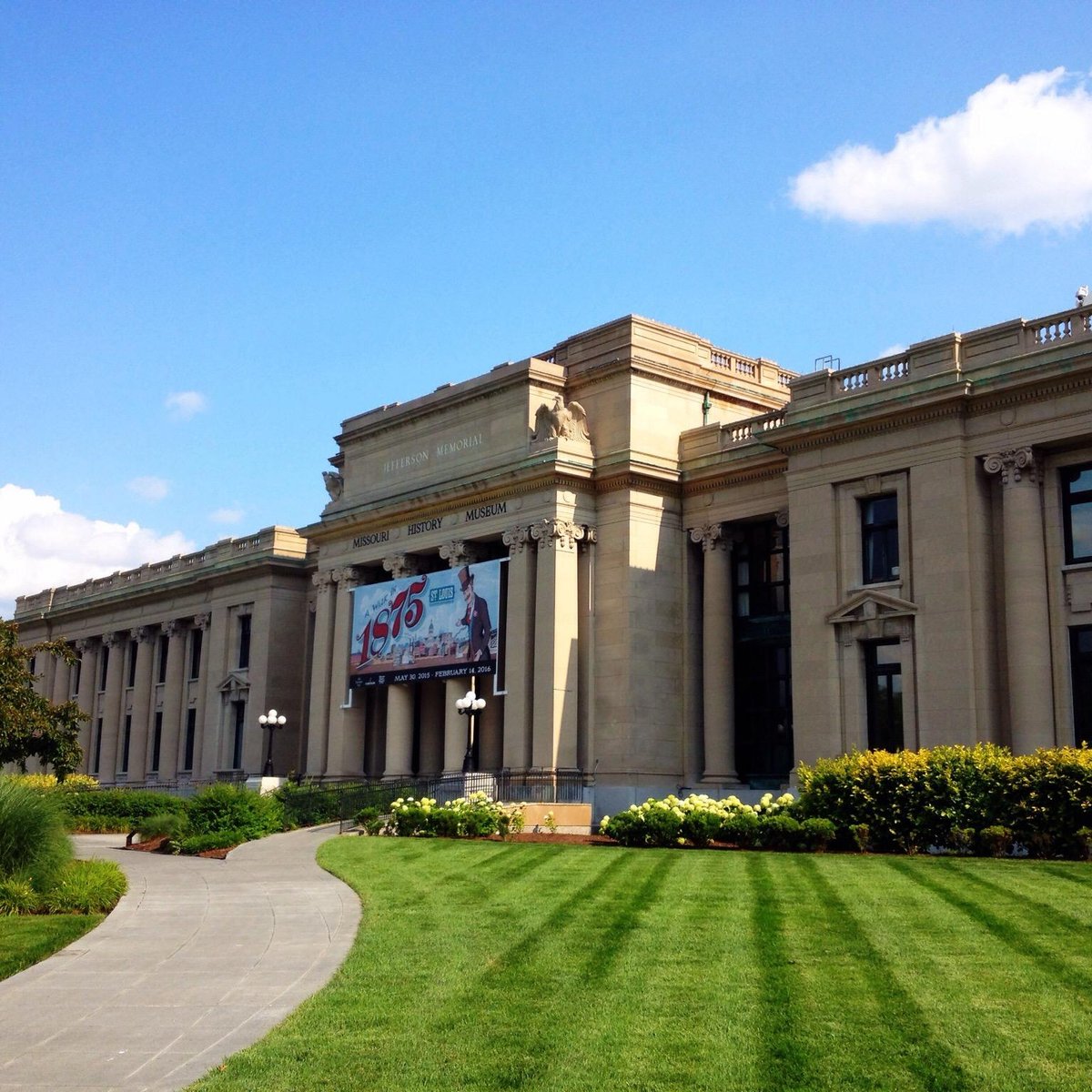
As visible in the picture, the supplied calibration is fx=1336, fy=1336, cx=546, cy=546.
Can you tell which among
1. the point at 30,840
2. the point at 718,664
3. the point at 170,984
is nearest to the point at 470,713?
the point at 718,664

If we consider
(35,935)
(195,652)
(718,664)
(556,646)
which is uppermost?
(195,652)

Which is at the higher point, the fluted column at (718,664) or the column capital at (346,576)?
the column capital at (346,576)

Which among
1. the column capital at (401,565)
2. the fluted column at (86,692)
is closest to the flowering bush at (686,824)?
the column capital at (401,565)

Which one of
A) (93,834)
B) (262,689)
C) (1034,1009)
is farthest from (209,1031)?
(262,689)

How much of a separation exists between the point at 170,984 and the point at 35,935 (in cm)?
417

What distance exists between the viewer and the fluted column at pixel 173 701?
68.5 metres

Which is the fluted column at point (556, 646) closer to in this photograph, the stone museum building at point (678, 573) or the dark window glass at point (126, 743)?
the stone museum building at point (678, 573)

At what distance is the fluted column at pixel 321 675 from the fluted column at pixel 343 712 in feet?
1.05

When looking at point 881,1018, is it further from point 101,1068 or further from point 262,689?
point 262,689

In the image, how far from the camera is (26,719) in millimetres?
33406

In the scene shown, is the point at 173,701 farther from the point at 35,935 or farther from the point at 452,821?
the point at 35,935

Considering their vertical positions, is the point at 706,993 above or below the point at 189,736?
below

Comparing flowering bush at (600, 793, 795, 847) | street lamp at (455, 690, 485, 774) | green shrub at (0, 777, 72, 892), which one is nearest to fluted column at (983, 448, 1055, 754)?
flowering bush at (600, 793, 795, 847)

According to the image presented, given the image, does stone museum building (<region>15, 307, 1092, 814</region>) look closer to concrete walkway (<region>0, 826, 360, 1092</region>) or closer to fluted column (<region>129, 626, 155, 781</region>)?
fluted column (<region>129, 626, 155, 781</region>)
